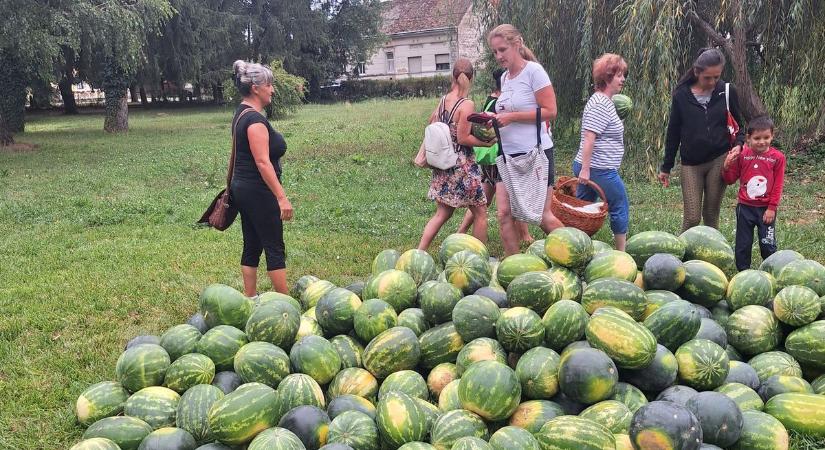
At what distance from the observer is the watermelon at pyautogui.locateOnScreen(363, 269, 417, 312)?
3.94m

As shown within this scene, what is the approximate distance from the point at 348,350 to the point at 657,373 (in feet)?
5.40

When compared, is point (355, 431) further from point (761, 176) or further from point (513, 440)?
point (761, 176)

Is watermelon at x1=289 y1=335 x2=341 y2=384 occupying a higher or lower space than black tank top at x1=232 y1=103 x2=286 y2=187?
lower

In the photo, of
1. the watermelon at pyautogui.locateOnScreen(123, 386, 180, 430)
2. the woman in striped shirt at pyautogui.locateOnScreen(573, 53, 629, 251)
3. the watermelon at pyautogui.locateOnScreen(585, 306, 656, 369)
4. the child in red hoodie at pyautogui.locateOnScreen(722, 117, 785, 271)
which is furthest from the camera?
the woman in striped shirt at pyautogui.locateOnScreen(573, 53, 629, 251)

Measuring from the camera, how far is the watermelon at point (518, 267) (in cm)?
388

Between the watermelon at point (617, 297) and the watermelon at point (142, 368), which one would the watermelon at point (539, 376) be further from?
the watermelon at point (142, 368)

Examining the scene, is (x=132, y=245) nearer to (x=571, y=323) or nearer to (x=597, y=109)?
(x=597, y=109)

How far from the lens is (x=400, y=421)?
9.20ft

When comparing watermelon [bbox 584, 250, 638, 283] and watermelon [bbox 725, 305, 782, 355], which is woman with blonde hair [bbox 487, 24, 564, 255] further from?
watermelon [bbox 725, 305, 782, 355]

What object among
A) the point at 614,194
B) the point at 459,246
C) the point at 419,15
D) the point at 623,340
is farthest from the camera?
the point at 419,15

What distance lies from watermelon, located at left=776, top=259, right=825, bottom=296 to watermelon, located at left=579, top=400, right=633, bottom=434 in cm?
162

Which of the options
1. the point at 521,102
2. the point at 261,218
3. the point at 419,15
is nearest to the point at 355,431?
the point at 261,218

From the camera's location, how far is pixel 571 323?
3.24 metres

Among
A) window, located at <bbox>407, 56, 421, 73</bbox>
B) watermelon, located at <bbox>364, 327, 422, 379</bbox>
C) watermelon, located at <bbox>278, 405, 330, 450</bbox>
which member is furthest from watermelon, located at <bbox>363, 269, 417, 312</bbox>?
window, located at <bbox>407, 56, 421, 73</bbox>
